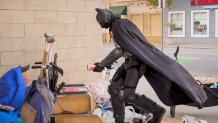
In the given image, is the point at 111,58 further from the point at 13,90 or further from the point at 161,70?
the point at 13,90

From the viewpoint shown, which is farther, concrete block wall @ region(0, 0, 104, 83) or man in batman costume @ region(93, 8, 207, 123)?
concrete block wall @ region(0, 0, 104, 83)

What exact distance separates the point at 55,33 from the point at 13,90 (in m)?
1.82

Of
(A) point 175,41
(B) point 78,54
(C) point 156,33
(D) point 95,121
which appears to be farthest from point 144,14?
(D) point 95,121

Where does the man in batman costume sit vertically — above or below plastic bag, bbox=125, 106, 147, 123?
above

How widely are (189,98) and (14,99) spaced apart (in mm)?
1973

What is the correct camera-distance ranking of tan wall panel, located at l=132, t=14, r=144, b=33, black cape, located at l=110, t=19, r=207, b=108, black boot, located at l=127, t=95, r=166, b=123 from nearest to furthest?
black cape, located at l=110, t=19, r=207, b=108 → black boot, located at l=127, t=95, r=166, b=123 → tan wall panel, located at l=132, t=14, r=144, b=33

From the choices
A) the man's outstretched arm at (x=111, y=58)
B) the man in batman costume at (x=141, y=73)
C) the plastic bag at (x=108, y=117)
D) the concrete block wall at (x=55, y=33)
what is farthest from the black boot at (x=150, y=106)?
the concrete block wall at (x=55, y=33)

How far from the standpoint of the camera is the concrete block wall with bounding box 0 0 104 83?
529 centimetres

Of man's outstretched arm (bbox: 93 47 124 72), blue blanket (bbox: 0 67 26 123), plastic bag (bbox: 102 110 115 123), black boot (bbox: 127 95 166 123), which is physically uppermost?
man's outstretched arm (bbox: 93 47 124 72)

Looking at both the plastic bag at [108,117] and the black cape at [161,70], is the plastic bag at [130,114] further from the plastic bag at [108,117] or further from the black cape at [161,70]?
the black cape at [161,70]

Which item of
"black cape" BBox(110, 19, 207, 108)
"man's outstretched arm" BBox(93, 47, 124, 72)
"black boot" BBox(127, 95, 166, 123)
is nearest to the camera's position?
"black cape" BBox(110, 19, 207, 108)

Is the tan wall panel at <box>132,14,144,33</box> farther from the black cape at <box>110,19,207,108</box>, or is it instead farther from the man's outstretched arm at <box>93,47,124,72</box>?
the black cape at <box>110,19,207,108</box>

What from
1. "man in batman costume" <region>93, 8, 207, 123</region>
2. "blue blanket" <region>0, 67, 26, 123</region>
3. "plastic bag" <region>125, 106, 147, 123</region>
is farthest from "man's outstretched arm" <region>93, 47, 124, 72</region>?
"plastic bag" <region>125, 106, 147, 123</region>

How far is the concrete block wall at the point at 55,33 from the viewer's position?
5285 millimetres
